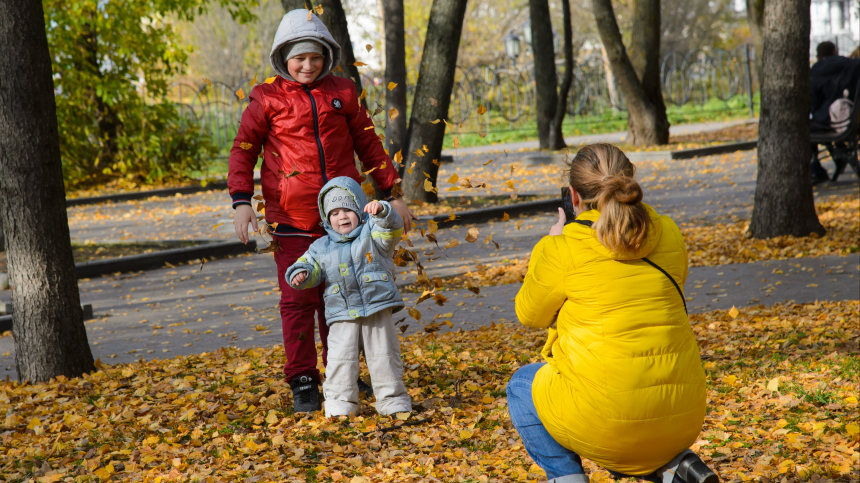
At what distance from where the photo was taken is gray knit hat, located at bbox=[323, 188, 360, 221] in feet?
12.6

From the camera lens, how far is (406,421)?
4.06 metres

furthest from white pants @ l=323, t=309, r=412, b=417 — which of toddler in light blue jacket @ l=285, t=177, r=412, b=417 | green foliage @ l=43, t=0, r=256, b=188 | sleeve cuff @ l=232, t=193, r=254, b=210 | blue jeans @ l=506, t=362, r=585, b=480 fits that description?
green foliage @ l=43, t=0, r=256, b=188

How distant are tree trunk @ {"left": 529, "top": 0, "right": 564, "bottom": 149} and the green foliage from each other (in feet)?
19.6

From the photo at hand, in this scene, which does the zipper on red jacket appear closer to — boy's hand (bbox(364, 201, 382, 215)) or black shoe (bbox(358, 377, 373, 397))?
boy's hand (bbox(364, 201, 382, 215))

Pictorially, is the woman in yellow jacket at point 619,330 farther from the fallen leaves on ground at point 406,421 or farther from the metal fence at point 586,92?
the metal fence at point 586,92

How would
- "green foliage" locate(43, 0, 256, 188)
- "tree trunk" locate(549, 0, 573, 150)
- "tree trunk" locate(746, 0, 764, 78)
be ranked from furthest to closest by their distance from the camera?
1. "tree trunk" locate(549, 0, 573, 150)
2. "tree trunk" locate(746, 0, 764, 78)
3. "green foliage" locate(43, 0, 256, 188)

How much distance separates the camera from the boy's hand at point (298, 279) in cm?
372

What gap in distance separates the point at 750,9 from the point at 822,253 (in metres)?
12.0

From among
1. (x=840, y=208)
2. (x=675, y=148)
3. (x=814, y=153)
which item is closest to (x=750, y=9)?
(x=675, y=148)

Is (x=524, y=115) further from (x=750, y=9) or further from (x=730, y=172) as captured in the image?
(x=730, y=172)

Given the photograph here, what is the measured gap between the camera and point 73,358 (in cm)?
514

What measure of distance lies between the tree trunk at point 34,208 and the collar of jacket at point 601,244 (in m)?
3.72

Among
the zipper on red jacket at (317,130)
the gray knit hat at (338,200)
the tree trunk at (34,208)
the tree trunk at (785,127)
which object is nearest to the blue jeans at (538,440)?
the gray knit hat at (338,200)

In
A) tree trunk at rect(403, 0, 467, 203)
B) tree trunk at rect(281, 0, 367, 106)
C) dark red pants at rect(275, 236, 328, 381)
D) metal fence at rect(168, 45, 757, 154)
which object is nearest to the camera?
dark red pants at rect(275, 236, 328, 381)
